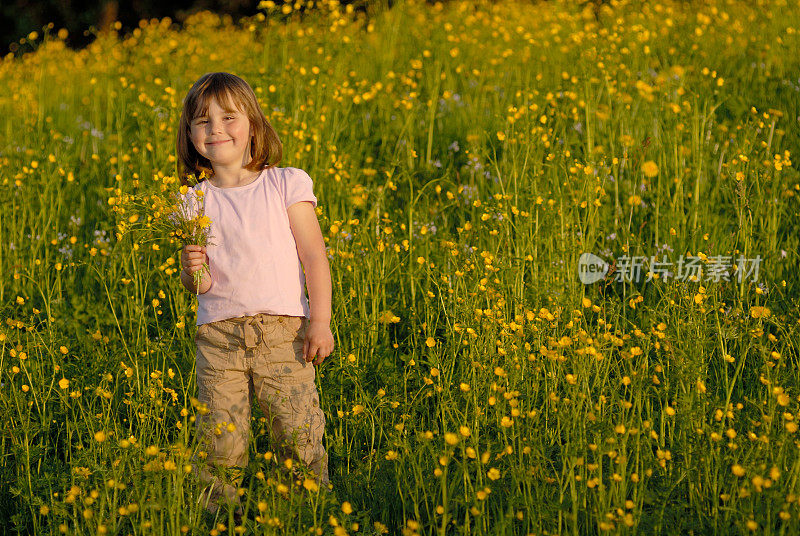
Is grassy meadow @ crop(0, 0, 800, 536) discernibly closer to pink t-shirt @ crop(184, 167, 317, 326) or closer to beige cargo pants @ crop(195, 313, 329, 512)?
beige cargo pants @ crop(195, 313, 329, 512)

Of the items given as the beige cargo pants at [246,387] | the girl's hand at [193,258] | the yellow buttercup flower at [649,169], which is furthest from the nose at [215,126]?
the yellow buttercup flower at [649,169]

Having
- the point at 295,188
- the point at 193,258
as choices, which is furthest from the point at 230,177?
the point at 193,258

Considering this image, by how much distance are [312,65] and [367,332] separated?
2491 mm

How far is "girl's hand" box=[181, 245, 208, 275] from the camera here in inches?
104

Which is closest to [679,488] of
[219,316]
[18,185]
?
[219,316]

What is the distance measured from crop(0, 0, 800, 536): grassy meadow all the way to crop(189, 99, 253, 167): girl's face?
38cm

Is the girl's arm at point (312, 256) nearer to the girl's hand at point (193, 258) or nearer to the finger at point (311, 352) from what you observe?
the finger at point (311, 352)

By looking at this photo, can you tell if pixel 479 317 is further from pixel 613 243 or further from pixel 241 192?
pixel 613 243

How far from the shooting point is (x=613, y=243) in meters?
4.20

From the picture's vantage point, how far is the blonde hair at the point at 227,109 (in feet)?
9.32

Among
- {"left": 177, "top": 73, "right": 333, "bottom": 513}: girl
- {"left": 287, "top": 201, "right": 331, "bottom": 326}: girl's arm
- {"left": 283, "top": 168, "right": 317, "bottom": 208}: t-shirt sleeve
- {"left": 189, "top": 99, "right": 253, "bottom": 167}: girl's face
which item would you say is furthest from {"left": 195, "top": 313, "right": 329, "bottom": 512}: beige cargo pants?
{"left": 189, "top": 99, "right": 253, "bottom": 167}: girl's face

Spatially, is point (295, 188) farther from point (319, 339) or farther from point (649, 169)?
point (649, 169)

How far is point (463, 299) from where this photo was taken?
3.12 metres

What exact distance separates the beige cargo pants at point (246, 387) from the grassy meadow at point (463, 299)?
0.09 meters
